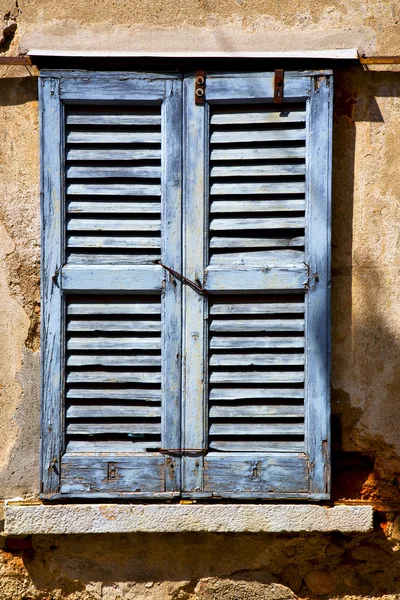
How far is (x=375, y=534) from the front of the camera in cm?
296

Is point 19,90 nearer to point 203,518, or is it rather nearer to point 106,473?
point 106,473

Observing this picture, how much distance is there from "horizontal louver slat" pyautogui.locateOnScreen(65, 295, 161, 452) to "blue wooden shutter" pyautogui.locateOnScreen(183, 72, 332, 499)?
0.53 ft

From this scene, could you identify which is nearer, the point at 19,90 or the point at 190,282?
the point at 190,282

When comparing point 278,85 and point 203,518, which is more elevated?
point 278,85

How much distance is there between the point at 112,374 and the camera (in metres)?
2.89

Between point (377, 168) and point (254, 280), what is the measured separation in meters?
0.73

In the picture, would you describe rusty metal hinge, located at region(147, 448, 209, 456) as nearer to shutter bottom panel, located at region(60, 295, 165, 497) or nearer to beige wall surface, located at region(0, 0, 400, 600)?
shutter bottom panel, located at region(60, 295, 165, 497)

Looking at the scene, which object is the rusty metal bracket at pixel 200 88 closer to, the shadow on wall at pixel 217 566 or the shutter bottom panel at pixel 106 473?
the shutter bottom panel at pixel 106 473

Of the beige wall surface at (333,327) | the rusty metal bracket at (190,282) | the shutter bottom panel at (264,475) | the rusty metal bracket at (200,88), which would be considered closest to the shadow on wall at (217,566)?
the beige wall surface at (333,327)

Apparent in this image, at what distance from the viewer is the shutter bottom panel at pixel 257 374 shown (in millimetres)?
2875

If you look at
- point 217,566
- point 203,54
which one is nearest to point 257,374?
point 217,566

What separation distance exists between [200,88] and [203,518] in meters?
1.79

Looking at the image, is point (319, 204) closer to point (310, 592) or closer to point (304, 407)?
point (304, 407)

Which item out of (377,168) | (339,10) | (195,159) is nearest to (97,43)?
(195,159)
